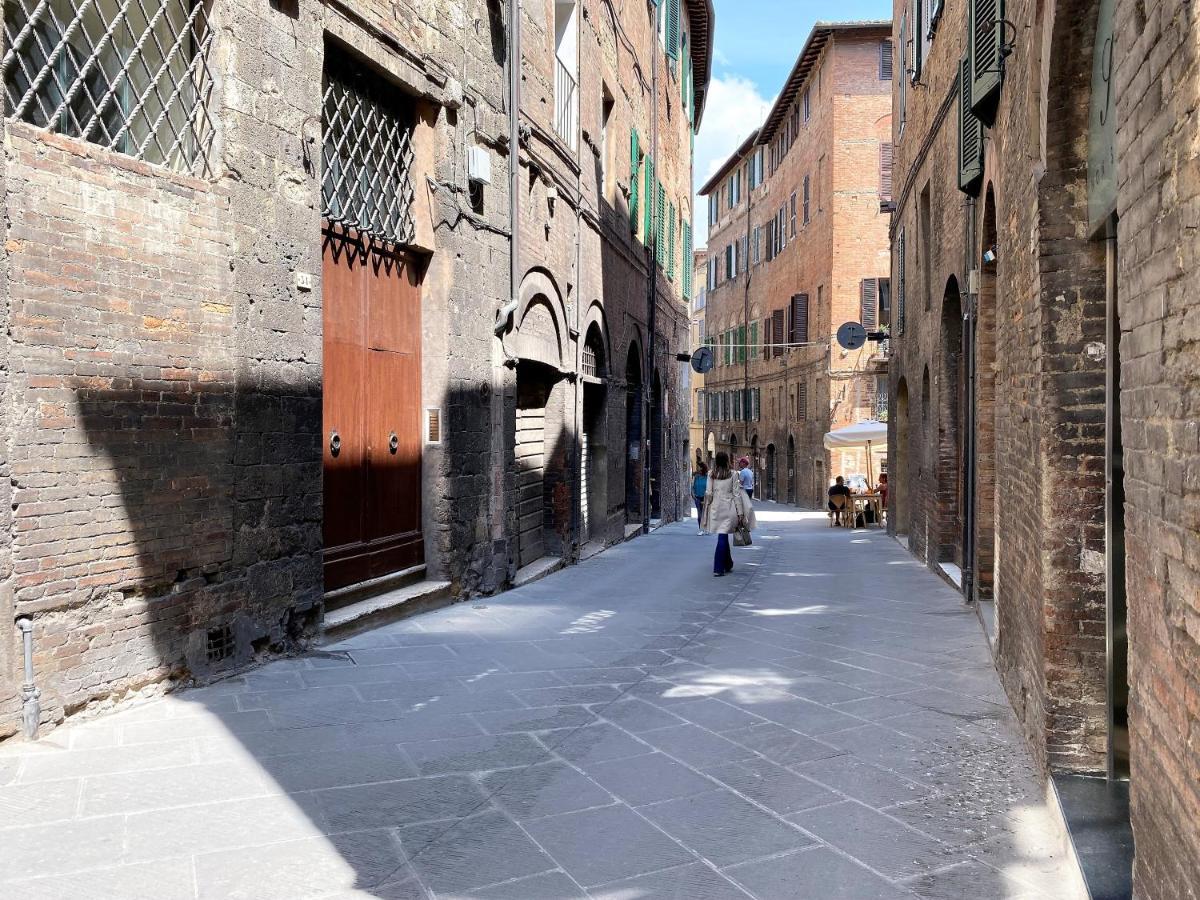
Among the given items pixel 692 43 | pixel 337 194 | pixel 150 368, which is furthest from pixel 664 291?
pixel 150 368

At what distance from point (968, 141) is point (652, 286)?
1035 cm

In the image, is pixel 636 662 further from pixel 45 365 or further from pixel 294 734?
pixel 45 365

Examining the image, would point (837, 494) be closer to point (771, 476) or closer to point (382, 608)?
point (771, 476)

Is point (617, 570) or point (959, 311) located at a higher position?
point (959, 311)

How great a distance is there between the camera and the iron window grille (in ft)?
24.1

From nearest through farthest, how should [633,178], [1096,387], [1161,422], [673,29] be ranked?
[1161,422] → [1096,387] → [633,178] → [673,29]

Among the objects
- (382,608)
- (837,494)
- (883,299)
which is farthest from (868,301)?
(382,608)

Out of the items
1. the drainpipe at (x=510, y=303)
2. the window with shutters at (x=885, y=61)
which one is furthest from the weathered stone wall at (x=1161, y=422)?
the window with shutters at (x=885, y=61)

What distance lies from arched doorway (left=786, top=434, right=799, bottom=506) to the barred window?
91.8ft

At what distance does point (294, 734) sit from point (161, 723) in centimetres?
67

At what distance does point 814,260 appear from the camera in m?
30.0

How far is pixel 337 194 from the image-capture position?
293 inches

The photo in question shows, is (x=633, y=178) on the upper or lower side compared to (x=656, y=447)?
upper

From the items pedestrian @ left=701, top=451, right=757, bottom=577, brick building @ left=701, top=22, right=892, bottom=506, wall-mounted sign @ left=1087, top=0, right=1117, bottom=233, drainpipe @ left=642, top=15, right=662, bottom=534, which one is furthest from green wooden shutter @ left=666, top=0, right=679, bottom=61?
wall-mounted sign @ left=1087, top=0, right=1117, bottom=233
